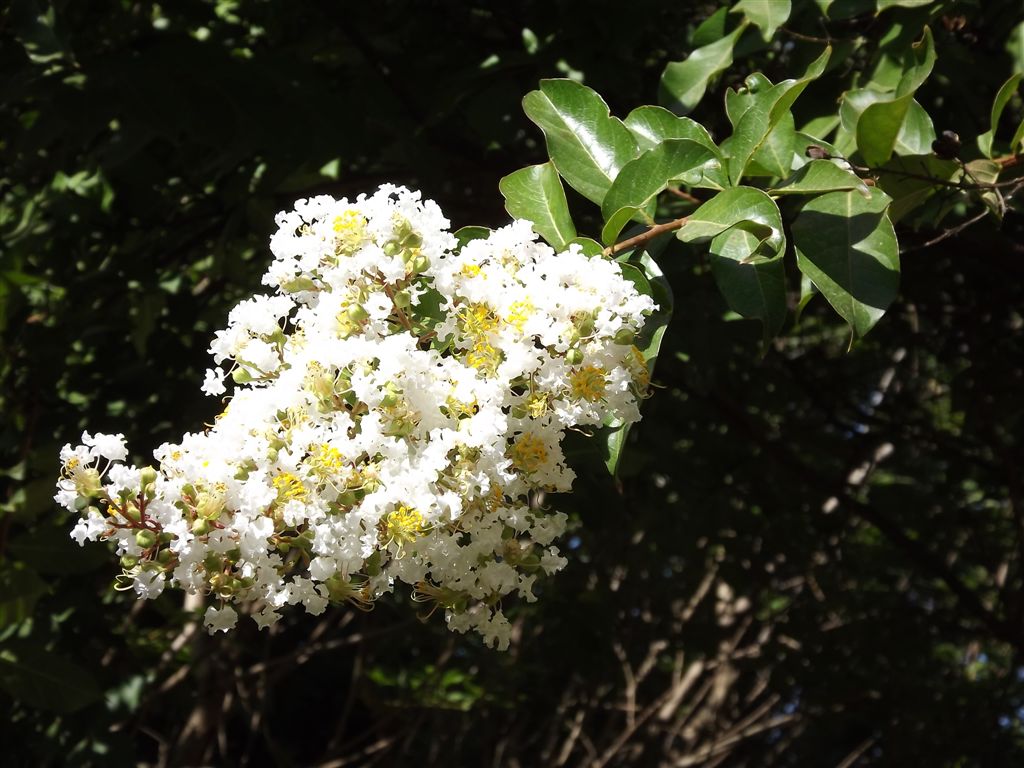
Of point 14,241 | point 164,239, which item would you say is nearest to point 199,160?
point 164,239

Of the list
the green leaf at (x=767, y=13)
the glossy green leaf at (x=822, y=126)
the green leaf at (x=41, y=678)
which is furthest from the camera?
the green leaf at (x=41, y=678)

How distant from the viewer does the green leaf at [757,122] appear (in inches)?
38.8

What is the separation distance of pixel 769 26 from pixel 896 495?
5.97ft

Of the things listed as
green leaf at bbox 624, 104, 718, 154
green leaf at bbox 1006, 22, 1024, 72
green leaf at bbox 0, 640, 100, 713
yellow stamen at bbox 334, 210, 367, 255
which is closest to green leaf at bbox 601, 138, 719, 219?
green leaf at bbox 624, 104, 718, 154

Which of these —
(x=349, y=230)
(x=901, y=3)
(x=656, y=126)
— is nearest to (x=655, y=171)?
(x=656, y=126)

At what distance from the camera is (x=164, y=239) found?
7.36 ft

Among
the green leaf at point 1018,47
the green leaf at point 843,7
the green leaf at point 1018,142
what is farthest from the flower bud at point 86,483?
the green leaf at point 1018,47

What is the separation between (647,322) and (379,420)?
0.92ft

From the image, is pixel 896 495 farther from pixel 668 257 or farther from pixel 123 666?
pixel 123 666

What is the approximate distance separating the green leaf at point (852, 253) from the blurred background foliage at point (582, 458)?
0.36m

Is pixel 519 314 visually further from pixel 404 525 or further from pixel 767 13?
pixel 767 13

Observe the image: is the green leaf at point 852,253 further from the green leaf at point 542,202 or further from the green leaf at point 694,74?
the green leaf at point 694,74

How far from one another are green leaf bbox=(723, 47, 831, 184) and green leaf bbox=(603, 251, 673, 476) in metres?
0.13

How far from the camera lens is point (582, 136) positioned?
1.09 meters
